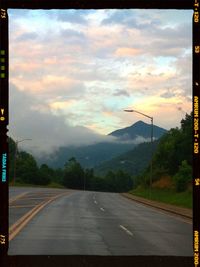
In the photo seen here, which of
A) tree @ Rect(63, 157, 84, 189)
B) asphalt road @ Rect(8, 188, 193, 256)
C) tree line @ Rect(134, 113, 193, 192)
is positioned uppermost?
tree line @ Rect(134, 113, 193, 192)

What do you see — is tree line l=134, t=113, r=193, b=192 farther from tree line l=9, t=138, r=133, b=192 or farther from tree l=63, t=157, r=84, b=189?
tree l=63, t=157, r=84, b=189

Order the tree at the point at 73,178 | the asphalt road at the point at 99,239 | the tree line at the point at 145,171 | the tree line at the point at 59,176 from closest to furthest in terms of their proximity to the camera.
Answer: the asphalt road at the point at 99,239 < the tree line at the point at 145,171 < the tree line at the point at 59,176 < the tree at the point at 73,178

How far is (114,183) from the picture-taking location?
7539 inches

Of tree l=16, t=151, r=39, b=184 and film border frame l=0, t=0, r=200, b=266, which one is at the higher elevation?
film border frame l=0, t=0, r=200, b=266

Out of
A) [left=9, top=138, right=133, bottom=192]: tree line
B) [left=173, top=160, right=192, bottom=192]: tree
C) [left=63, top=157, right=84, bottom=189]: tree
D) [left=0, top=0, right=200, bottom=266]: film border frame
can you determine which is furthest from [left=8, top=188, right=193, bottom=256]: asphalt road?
[left=63, top=157, right=84, bottom=189]: tree

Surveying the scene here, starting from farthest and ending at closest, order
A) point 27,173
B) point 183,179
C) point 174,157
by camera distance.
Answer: point 27,173 < point 174,157 < point 183,179

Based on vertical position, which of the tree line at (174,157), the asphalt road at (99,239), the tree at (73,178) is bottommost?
the tree at (73,178)

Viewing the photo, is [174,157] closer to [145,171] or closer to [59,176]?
[145,171]

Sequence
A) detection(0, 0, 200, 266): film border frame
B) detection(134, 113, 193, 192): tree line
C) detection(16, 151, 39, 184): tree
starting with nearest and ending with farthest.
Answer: detection(0, 0, 200, 266): film border frame, detection(134, 113, 193, 192): tree line, detection(16, 151, 39, 184): tree

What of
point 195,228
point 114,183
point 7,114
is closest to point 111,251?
point 195,228

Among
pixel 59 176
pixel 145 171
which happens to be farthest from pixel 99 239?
pixel 59 176
